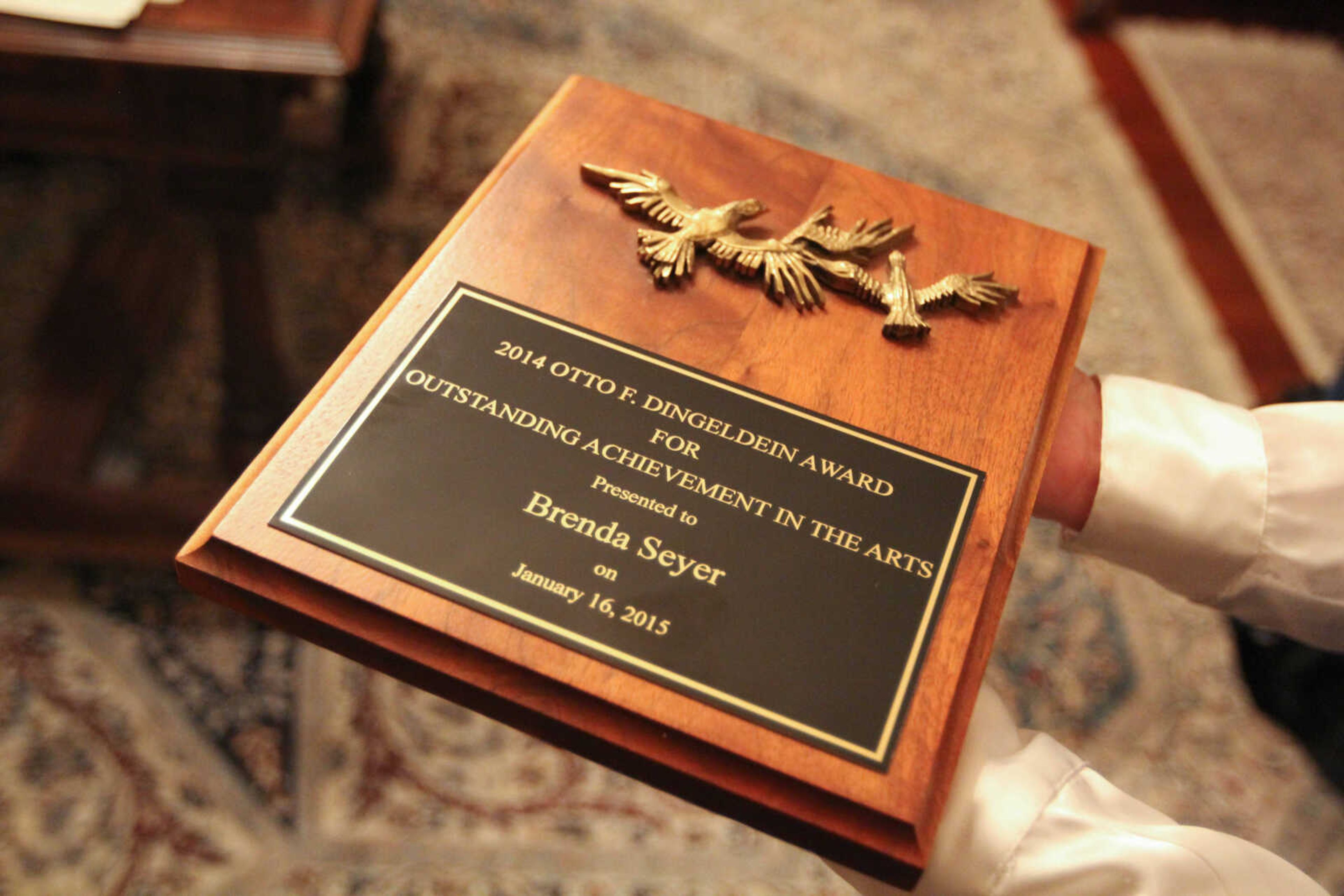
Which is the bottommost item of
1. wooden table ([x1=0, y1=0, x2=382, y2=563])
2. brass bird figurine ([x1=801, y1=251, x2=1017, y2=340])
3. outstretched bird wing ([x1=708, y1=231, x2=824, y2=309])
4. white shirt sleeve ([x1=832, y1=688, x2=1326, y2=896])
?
white shirt sleeve ([x1=832, y1=688, x2=1326, y2=896])

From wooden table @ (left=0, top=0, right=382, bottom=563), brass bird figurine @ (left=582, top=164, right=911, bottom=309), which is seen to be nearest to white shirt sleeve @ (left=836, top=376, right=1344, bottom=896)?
brass bird figurine @ (left=582, top=164, right=911, bottom=309)

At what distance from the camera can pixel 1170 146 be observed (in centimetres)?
201

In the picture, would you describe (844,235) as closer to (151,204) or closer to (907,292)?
(907,292)

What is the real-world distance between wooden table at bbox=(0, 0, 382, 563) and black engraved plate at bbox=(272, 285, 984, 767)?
1.71 feet

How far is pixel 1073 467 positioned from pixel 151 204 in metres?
1.34

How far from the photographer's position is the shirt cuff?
0.71 meters

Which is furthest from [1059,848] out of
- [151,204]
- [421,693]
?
[151,204]

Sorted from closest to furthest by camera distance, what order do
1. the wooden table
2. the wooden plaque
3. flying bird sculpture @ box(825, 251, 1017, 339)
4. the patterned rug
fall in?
the wooden plaque → flying bird sculpture @ box(825, 251, 1017, 339) → the wooden table → the patterned rug

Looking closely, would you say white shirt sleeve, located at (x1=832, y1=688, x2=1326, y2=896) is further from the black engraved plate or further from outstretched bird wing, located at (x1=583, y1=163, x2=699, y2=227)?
outstretched bird wing, located at (x1=583, y1=163, x2=699, y2=227)

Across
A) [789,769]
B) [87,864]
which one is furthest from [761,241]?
[87,864]

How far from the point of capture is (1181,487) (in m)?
0.71

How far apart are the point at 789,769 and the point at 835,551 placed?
4.7 inches

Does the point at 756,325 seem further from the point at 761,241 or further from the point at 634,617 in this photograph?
the point at 634,617

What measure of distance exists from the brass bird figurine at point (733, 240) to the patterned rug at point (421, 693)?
0.71m
